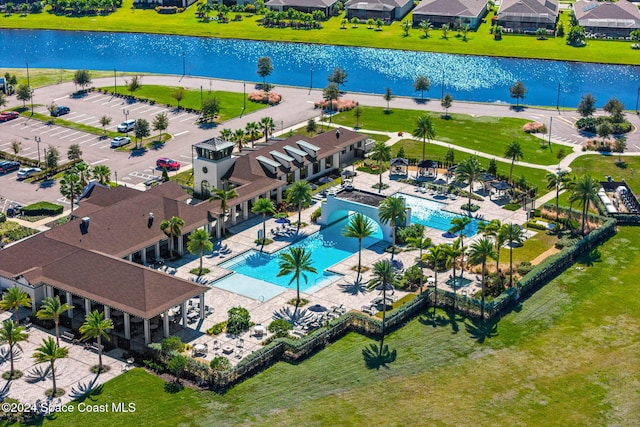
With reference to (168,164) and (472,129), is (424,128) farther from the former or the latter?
(168,164)

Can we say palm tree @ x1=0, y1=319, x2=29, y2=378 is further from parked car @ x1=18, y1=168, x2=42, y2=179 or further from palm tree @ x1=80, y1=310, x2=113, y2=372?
parked car @ x1=18, y1=168, x2=42, y2=179

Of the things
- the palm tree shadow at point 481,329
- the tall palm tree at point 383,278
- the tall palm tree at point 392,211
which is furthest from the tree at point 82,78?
the palm tree shadow at point 481,329

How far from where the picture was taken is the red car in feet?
452

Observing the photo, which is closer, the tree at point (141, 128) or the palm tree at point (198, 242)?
the palm tree at point (198, 242)

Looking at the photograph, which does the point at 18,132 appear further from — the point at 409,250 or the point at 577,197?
the point at 577,197

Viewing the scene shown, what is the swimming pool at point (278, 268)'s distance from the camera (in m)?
103

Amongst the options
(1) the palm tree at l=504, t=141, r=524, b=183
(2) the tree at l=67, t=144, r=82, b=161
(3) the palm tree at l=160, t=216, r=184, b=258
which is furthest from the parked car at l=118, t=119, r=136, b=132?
(1) the palm tree at l=504, t=141, r=524, b=183

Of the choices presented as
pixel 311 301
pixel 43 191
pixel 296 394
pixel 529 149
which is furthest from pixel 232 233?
pixel 529 149

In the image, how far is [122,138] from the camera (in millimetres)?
149500

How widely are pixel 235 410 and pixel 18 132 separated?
3631 inches

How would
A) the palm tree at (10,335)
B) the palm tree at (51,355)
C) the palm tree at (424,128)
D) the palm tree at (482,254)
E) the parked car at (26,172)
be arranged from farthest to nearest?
the palm tree at (424,128) → the parked car at (26,172) → the palm tree at (482,254) → the palm tree at (10,335) → the palm tree at (51,355)

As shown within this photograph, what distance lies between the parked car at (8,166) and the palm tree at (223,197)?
37.8 metres

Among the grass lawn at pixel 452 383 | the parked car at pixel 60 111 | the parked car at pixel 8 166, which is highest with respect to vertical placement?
the parked car at pixel 60 111

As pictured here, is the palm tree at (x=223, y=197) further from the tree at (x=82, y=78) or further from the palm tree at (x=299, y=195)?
the tree at (x=82, y=78)
